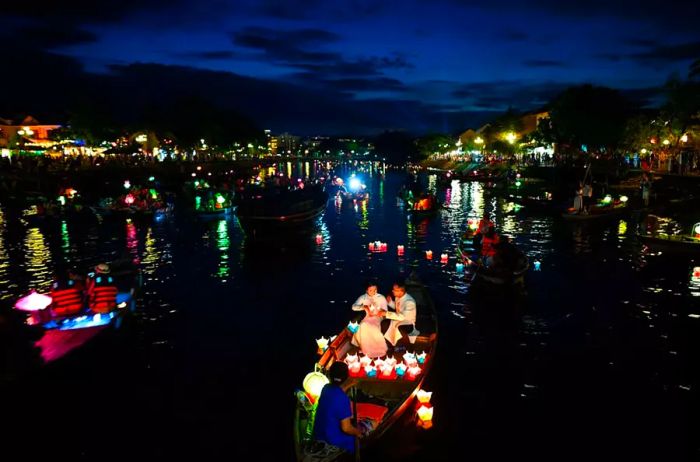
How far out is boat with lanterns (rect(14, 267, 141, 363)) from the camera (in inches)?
551

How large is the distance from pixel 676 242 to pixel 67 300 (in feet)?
87.2

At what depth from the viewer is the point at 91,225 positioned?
133ft

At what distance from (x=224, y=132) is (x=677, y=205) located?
110971mm

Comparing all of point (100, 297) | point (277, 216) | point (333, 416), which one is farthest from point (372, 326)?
point (277, 216)

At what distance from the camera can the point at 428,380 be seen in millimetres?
13352

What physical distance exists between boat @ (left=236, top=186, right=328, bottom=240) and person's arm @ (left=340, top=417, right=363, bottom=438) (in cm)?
2733

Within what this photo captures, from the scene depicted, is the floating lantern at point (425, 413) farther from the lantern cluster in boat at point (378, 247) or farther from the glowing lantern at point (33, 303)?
the lantern cluster in boat at point (378, 247)

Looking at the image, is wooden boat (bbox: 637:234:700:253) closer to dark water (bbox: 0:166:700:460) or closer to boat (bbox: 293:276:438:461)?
dark water (bbox: 0:166:700:460)

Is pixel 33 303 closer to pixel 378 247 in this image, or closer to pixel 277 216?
pixel 378 247

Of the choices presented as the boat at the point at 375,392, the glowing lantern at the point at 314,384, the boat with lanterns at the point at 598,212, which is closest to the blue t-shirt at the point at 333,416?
the boat at the point at 375,392

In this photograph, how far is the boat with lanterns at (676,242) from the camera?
2509cm

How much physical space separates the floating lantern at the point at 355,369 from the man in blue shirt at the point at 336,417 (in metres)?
2.73

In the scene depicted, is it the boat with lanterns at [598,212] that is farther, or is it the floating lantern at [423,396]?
the boat with lanterns at [598,212]

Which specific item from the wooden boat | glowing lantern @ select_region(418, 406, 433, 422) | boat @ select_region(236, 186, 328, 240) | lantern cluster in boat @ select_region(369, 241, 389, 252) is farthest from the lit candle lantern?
boat @ select_region(236, 186, 328, 240)
